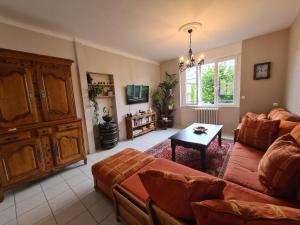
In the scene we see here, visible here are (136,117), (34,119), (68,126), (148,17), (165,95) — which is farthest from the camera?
(165,95)

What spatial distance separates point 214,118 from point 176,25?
297cm

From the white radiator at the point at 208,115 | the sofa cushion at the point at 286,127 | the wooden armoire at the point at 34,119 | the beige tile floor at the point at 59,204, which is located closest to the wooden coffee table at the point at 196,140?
the sofa cushion at the point at 286,127

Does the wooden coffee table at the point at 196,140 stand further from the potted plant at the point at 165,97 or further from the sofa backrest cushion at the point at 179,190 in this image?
the potted plant at the point at 165,97

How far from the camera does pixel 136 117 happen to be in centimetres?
429

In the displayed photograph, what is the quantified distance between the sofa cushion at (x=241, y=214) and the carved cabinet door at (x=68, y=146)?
249 cm

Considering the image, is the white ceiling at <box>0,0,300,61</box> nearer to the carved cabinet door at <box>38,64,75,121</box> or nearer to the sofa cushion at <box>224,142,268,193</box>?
the carved cabinet door at <box>38,64,75,121</box>

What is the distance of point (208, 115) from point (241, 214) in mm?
4206

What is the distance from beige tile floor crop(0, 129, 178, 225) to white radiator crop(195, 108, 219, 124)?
145 inches

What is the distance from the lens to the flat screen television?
421 centimetres

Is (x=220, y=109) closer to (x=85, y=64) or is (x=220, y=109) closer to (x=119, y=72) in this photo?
(x=119, y=72)

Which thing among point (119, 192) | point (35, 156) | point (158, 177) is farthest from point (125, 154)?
point (35, 156)

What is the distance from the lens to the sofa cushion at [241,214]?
21.7 inches

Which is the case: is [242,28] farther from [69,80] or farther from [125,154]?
[69,80]

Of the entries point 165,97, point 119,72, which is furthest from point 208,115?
point 119,72
